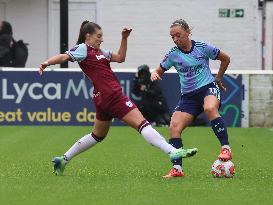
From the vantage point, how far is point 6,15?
1122 inches

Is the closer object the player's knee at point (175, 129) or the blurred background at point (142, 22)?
the player's knee at point (175, 129)

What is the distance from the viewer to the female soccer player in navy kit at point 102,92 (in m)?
11.1

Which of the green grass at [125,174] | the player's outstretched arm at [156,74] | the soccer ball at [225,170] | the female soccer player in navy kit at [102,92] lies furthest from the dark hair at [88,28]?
the soccer ball at [225,170]

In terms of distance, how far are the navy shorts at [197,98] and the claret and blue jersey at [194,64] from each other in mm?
47

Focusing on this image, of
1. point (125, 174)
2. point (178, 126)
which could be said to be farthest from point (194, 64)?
point (125, 174)

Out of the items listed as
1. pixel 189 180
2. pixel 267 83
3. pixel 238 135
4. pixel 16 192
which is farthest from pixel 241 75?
pixel 16 192

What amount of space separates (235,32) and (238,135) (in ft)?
30.4

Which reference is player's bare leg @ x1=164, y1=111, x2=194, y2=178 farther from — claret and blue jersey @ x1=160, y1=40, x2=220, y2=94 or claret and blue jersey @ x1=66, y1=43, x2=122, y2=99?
claret and blue jersey @ x1=66, y1=43, x2=122, y2=99

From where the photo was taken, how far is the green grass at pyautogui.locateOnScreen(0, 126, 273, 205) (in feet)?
30.3

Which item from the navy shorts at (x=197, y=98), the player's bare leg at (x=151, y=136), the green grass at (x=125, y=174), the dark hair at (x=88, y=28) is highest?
the dark hair at (x=88, y=28)

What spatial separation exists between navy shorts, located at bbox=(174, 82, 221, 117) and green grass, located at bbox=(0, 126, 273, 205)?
741 millimetres

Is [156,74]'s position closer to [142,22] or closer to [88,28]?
[88,28]

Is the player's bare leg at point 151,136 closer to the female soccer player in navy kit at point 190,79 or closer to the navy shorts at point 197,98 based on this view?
the female soccer player in navy kit at point 190,79

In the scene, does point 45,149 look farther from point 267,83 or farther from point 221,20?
point 221,20
